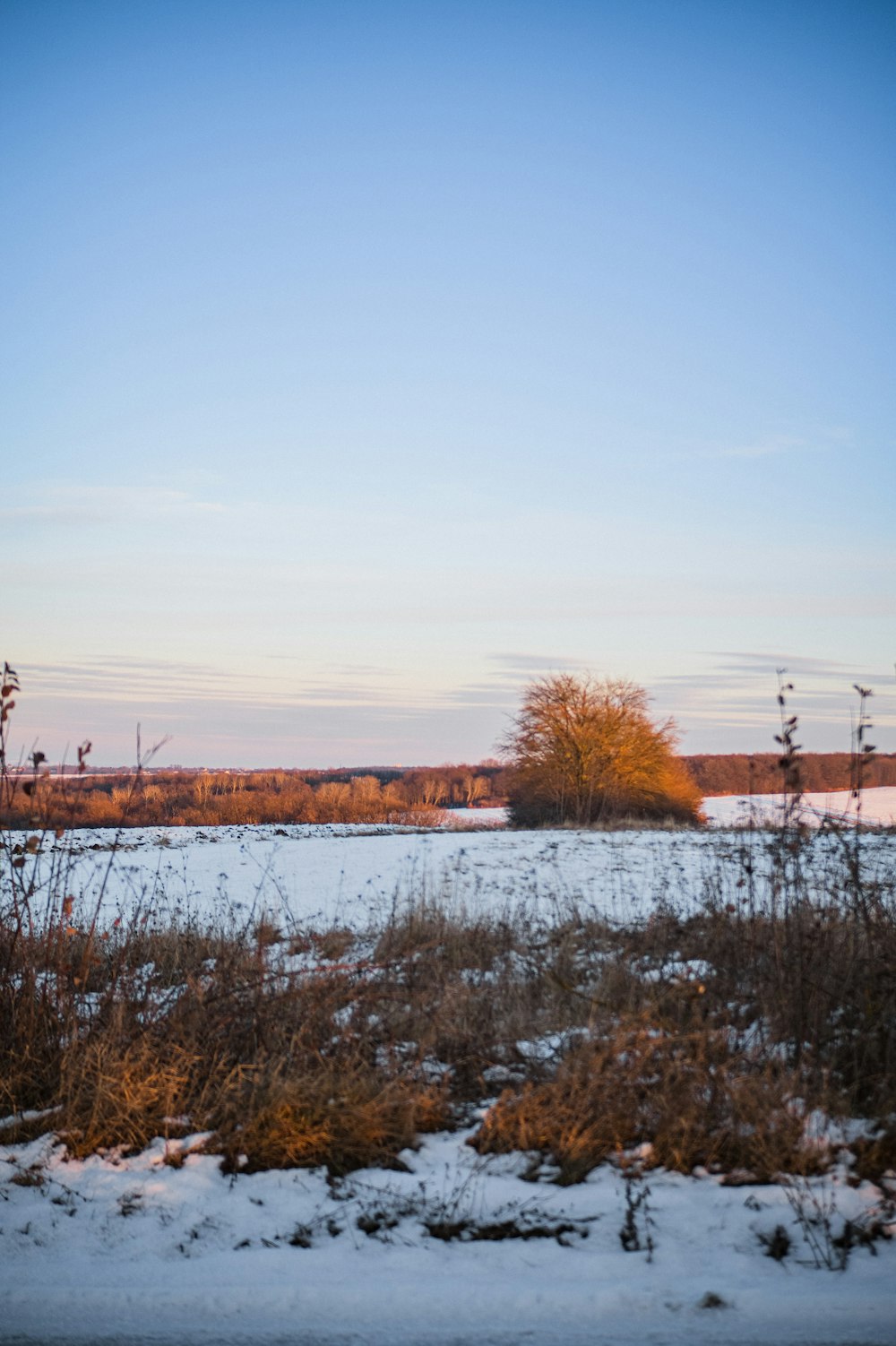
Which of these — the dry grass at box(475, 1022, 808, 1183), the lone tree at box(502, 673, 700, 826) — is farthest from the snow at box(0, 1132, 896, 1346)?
the lone tree at box(502, 673, 700, 826)

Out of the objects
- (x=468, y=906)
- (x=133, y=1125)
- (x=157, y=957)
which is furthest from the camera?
(x=468, y=906)

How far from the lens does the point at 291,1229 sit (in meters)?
3.45

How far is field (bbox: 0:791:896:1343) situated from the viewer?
2938 millimetres

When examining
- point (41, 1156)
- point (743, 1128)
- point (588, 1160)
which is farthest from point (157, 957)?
point (743, 1128)

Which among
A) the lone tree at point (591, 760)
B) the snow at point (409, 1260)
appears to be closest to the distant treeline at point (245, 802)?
the lone tree at point (591, 760)

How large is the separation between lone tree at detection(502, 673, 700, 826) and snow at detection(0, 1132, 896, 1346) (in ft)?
110

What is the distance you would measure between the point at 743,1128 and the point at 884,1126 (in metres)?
0.64

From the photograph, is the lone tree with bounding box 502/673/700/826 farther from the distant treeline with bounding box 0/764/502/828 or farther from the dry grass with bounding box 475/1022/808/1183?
the dry grass with bounding box 475/1022/808/1183

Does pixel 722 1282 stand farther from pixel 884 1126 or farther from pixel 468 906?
pixel 468 906

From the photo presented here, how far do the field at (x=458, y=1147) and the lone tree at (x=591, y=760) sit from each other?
31.1 meters

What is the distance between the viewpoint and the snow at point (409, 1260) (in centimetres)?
284

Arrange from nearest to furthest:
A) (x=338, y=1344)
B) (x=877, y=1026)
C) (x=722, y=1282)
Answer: (x=338, y=1344) → (x=722, y=1282) → (x=877, y=1026)

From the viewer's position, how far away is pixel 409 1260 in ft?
10.5

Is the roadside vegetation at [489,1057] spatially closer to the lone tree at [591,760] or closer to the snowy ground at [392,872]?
the snowy ground at [392,872]
